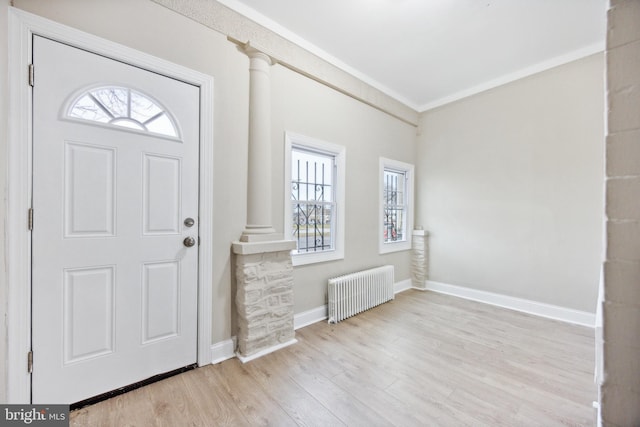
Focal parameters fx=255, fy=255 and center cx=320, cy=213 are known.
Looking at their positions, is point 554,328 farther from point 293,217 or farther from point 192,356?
point 192,356

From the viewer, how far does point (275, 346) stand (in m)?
2.28

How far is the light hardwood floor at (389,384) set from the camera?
1520 mm

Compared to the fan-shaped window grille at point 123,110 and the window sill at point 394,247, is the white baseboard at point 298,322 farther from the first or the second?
the fan-shaped window grille at point 123,110

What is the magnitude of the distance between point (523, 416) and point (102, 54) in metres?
3.45

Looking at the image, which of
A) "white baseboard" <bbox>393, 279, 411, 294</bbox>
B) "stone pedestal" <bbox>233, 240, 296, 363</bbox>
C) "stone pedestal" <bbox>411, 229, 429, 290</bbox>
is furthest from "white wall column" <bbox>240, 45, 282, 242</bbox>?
"stone pedestal" <bbox>411, 229, 429, 290</bbox>

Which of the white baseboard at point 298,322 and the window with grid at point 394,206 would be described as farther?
the window with grid at point 394,206

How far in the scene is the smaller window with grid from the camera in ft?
12.1

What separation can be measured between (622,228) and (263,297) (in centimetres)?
212

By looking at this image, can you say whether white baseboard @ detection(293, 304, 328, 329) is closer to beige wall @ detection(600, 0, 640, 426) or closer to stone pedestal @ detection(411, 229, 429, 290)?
stone pedestal @ detection(411, 229, 429, 290)

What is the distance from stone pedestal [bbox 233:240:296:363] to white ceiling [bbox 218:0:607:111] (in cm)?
207

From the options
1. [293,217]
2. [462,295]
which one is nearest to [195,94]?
[293,217]

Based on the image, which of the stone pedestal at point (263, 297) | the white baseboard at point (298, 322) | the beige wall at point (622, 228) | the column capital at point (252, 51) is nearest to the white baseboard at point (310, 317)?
Answer: the white baseboard at point (298, 322)

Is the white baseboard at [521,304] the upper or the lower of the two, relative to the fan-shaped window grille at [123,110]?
lower

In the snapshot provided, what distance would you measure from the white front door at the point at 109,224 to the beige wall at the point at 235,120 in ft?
0.62
